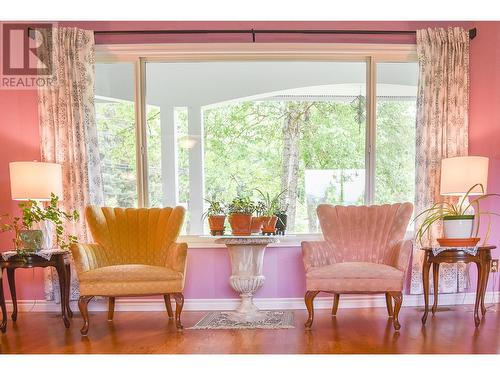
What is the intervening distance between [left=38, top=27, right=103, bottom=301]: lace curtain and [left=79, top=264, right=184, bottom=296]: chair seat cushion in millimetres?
957

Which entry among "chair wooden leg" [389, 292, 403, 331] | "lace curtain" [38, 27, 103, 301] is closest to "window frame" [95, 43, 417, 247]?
Answer: "lace curtain" [38, 27, 103, 301]

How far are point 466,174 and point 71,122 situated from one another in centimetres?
334

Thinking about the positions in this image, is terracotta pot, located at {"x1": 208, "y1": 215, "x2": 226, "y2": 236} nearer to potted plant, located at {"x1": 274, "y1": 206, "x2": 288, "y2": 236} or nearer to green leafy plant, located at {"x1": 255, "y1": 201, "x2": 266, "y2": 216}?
green leafy plant, located at {"x1": 255, "y1": 201, "x2": 266, "y2": 216}

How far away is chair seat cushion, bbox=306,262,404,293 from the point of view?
3328 mm

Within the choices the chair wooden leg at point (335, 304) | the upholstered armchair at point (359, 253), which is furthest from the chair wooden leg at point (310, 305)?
the chair wooden leg at point (335, 304)

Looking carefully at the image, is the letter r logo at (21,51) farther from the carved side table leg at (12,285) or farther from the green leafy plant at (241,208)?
the green leafy plant at (241,208)

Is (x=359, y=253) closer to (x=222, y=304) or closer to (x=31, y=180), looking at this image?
(x=222, y=304)

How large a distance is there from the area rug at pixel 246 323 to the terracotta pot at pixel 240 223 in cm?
67

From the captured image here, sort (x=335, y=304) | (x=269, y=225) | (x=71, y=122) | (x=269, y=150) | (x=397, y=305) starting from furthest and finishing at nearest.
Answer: (x=269, y=150)
(x=71, y=122)
(x=335, y=304)
(x=269, y=225)
(x=397, y=305)

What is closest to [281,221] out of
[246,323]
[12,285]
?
[246,323]

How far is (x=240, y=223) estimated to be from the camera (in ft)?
12.2

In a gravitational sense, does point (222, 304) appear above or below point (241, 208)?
below

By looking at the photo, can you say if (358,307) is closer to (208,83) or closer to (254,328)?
(254,328)
